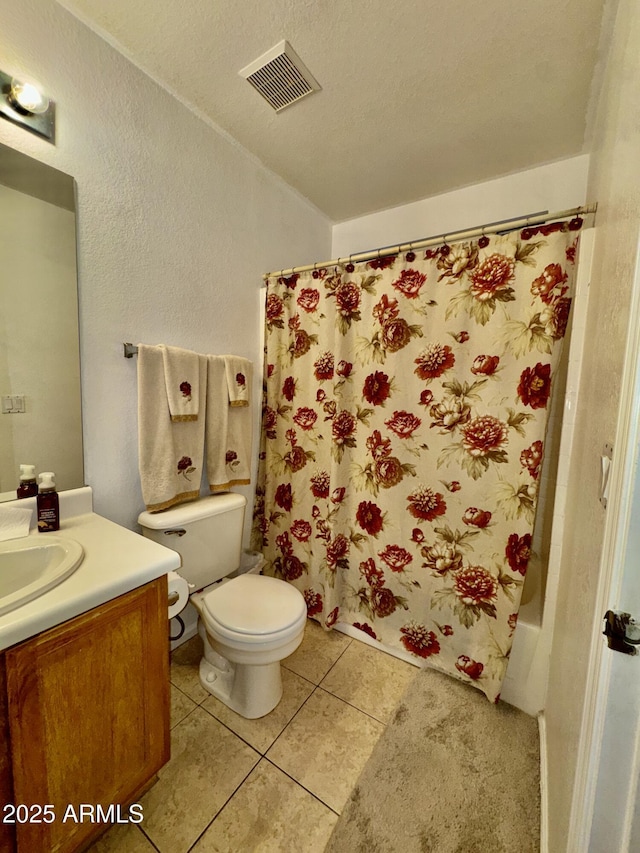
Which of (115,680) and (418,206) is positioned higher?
(418,206)

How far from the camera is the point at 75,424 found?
1.11m

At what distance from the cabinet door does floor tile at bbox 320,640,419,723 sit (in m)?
0.71

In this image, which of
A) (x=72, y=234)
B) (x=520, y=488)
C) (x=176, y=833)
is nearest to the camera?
(x=176, y=833)

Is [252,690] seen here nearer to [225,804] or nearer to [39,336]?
[225,804]

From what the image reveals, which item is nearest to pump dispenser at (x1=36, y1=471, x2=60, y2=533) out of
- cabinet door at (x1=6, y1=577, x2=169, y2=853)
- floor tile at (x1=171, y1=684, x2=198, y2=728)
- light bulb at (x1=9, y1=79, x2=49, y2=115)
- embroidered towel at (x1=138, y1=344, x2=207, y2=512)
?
embroidered towel at (x1=138, y1=344, x2=207, y2=512)

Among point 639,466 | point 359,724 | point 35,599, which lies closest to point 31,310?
point 35,599

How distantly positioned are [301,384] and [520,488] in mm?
1060

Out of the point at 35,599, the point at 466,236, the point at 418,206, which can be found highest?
the point at 418,206

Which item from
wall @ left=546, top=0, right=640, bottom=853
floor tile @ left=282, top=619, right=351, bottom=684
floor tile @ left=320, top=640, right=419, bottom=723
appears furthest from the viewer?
floor tile @ left=282, top=619, right=351, bottom=684

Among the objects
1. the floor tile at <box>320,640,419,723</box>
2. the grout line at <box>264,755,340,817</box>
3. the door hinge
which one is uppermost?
the door hinge

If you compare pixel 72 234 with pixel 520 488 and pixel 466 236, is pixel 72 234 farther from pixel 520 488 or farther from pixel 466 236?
pixel 520 488

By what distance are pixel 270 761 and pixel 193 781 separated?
0.78 feet

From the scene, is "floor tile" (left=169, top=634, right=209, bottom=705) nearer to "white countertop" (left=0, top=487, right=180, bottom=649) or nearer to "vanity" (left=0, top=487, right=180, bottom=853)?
"vanity" (left=0, top=487, right=180, bottom=853)

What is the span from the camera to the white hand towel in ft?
3.01
